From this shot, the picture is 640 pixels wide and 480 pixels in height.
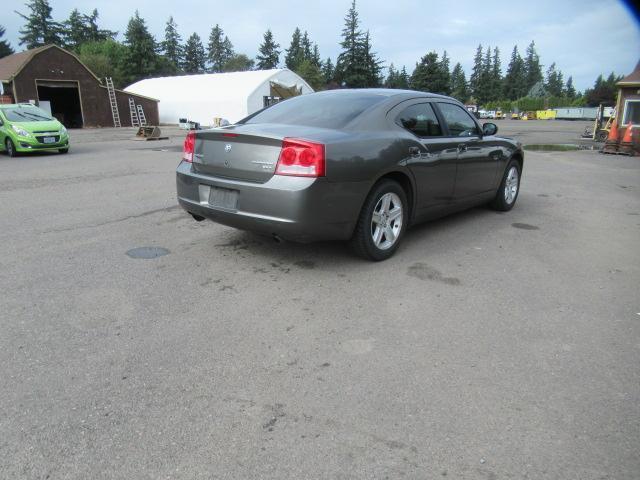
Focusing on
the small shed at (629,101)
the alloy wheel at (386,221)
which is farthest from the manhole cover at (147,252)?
the small shed at (629,101)

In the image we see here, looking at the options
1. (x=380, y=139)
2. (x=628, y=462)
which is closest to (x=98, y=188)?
(x=380, y=139)

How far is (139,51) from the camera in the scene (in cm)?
6819

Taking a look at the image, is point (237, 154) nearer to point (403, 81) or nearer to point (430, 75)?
point (430, 75)

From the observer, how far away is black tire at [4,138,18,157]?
1467 centimetres

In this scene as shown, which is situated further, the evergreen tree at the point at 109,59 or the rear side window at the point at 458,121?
the evergreen tree at the point at 109,59

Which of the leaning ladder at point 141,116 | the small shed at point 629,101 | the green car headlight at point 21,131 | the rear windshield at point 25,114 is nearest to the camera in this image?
the green car headlight at point 21,131

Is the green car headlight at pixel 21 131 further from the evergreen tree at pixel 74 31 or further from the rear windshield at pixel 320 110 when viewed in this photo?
the evergreen tree at pixel 74 31

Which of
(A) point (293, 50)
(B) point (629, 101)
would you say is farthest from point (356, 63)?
(B) point (629, 101)

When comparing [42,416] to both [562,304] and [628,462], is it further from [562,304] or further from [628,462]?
[562,304]

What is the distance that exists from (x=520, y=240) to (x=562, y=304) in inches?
77.5

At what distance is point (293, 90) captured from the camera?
42156mm

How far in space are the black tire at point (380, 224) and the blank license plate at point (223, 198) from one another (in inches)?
45.2

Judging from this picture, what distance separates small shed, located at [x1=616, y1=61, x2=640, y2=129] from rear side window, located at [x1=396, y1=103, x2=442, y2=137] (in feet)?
63.3

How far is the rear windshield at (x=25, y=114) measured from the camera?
1516cm
